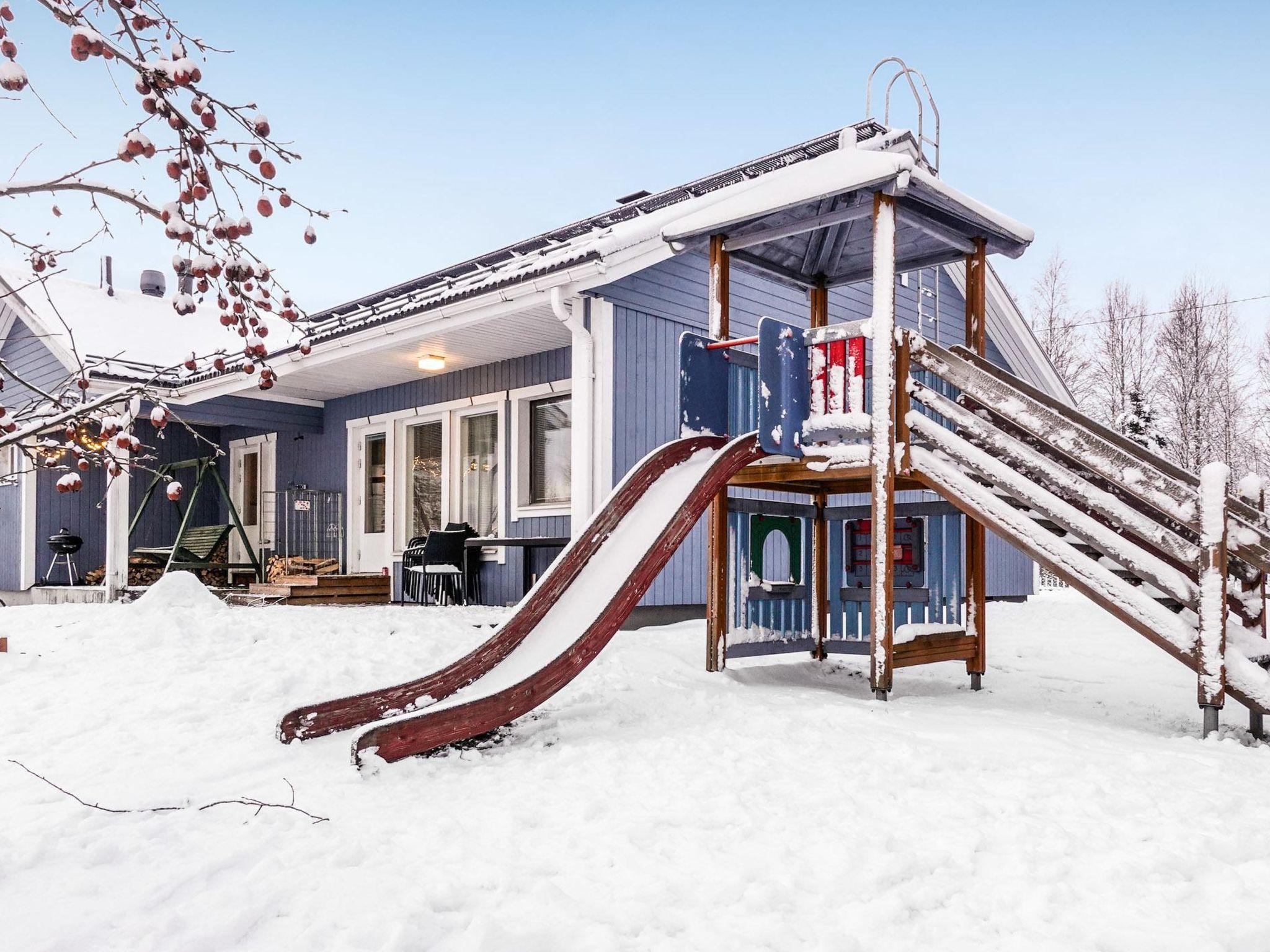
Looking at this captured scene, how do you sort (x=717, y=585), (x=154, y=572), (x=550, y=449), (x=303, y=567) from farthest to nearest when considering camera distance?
(x=154, y=572), (x=303, y=567), (x=550, y=449), (x=717, y=585)

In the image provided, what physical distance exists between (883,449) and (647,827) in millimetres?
2610

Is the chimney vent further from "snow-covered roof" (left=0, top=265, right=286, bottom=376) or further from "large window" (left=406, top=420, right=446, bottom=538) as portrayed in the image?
"large window" (left=406, top=420, right=446, bottom=538)

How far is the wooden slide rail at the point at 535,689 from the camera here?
337 centimetres

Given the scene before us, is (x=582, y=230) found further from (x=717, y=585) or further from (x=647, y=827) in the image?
(x=647, y=827)

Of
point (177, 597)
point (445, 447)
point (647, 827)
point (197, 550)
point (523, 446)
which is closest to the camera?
Result: point (647, 827)

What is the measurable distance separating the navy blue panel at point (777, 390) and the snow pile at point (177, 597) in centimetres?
462

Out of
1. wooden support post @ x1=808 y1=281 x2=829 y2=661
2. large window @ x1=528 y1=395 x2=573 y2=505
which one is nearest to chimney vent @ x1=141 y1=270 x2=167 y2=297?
large window @ x1=528 y1=395 x2=573 y2=505

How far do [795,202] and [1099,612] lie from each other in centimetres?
785

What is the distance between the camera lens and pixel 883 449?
4.70 meters

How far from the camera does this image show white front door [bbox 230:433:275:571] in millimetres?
12930

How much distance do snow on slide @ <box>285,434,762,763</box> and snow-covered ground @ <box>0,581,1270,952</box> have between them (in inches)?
5.8

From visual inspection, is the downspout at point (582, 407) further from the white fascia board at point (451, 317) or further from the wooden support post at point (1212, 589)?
the wooden support post at point (1212, 589)

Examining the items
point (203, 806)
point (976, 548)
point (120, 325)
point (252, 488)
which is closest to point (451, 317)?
point (976, 548)

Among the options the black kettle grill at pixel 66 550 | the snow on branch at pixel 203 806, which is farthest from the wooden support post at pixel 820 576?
the black kettle grill at pixel 66 550
